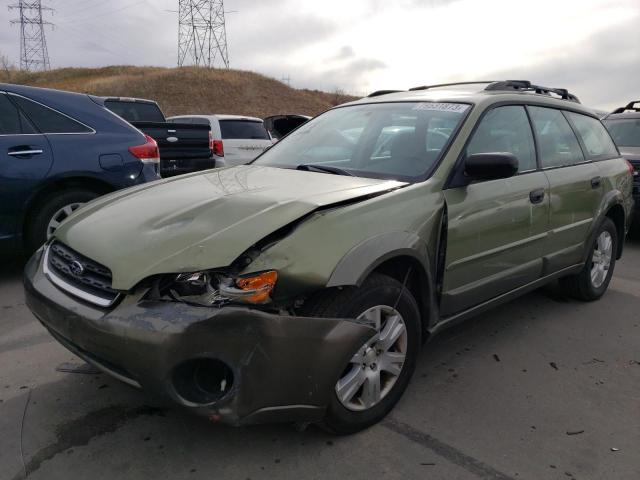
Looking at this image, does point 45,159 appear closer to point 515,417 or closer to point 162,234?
point 162,234

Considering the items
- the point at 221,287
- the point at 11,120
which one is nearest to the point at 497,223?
the point at 221,287

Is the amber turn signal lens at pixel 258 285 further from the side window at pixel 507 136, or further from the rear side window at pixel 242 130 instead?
the rear side window at pixel 242 130

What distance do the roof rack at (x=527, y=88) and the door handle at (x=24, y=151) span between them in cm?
373

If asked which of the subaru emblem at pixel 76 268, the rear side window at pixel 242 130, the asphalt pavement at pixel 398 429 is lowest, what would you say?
the asphalt pavement at pixel 398 429

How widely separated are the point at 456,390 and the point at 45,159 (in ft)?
12.7

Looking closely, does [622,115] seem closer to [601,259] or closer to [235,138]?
[601,259]

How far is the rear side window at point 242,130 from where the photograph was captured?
10938 millimetres

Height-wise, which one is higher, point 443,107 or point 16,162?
point 443,107

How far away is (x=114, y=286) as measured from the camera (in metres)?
2.16

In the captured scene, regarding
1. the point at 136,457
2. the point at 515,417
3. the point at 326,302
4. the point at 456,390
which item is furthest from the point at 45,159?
the point at 515,417

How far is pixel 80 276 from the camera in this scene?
7.86 ft

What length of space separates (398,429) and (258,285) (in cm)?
112

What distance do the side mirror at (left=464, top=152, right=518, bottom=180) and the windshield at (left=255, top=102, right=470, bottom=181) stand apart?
7.7 inches

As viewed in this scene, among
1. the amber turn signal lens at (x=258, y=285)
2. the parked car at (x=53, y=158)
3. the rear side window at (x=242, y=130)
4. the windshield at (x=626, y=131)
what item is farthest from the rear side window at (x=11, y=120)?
the windshield at (x=626, y=131)
